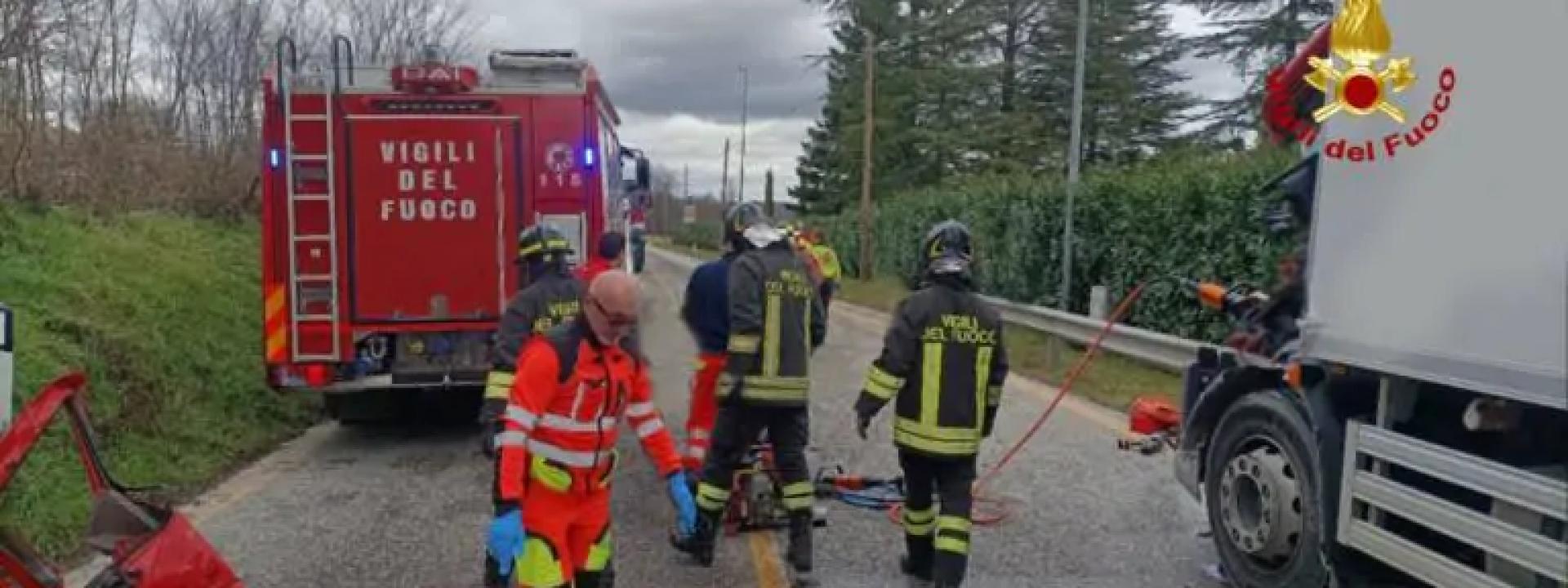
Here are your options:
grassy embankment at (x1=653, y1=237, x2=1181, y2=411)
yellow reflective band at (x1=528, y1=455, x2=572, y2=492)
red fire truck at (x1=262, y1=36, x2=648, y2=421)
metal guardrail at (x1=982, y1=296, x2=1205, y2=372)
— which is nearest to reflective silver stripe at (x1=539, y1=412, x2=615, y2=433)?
yellow reflective band at (x1=528, y1=455, x2=572, y2=492)

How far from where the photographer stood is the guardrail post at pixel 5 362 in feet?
14.3

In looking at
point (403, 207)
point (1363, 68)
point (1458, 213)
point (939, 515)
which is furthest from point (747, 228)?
point (403, 207)

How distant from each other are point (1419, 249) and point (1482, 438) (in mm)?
662

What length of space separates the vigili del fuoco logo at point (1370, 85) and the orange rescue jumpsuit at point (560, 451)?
8.31ft

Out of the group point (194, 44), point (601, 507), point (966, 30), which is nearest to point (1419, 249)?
point (601, 507)

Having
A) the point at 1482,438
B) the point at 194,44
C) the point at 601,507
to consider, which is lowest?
the point at 601,507

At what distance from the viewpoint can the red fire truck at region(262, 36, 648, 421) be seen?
838cm

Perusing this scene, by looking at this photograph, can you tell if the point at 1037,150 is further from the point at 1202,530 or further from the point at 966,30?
the point at 1202,530

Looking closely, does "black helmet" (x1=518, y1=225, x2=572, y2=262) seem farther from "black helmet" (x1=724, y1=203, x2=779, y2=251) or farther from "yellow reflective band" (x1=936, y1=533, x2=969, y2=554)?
"yellow reflective band" (x1=936, y1=533, x2=969, y2=554)

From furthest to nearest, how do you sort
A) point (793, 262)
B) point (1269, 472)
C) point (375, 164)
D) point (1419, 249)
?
point (375, 164), point (793, 262), point (1269, 472), point (1419, 249)

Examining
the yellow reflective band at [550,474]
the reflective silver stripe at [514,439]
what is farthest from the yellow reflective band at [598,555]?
the reflective silver stripe at [514,439]

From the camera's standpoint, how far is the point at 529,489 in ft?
13.4

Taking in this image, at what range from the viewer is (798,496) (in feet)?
18.6

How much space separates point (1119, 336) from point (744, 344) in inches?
293
